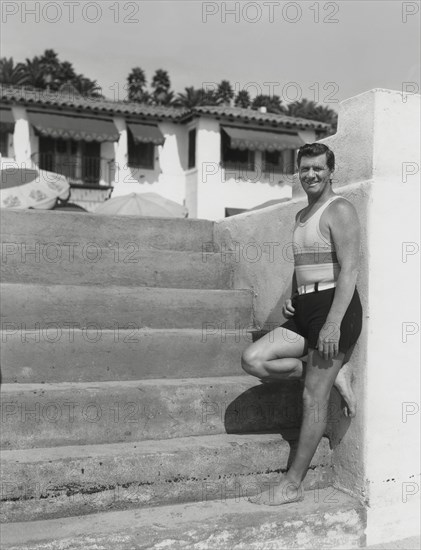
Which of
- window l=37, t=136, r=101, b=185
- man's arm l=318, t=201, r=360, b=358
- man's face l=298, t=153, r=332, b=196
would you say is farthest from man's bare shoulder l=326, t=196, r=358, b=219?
window l=37, t=136, r=101, b=185

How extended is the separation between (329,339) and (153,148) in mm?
25862

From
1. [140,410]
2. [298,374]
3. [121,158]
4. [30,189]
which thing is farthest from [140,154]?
[298,374]

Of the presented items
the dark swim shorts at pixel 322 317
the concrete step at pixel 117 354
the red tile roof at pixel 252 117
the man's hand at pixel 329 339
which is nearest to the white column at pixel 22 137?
the red tile roof at pixel 252 117

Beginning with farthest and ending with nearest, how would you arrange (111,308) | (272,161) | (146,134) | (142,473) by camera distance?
1. (272,161)
2. (146,134)
3. (111,308)
4. (142,473)

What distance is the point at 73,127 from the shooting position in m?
26.7

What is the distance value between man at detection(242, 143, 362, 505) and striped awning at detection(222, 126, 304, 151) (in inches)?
974

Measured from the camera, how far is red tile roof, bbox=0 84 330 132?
26500mm

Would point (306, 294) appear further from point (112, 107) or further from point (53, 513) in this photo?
point (112, 107)

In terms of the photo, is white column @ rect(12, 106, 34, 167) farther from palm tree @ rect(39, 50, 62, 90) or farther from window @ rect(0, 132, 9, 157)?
palm tree @ rect(39, 50, 62, 90)

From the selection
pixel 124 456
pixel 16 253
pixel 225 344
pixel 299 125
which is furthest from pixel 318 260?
pixel 299 125

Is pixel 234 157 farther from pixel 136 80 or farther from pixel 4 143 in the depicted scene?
pixel 136 80

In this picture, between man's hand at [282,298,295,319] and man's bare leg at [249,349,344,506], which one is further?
man's hand at [282,298,295,319]

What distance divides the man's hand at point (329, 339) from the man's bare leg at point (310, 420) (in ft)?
0.43

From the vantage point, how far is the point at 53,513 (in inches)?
134
